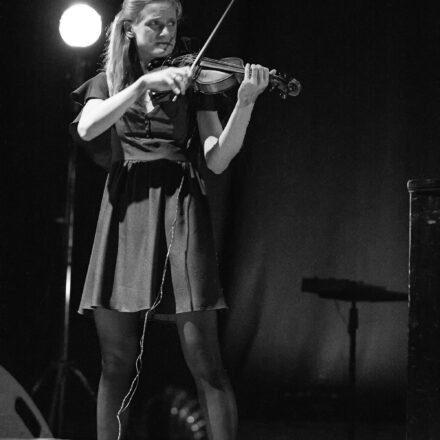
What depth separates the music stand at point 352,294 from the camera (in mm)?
3242

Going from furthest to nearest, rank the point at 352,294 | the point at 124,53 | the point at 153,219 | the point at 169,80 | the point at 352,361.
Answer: the point at 352,361
the point at 352,294
the point at 124,53
the point at 153,219
the point at 169,80

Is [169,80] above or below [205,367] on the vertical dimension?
above

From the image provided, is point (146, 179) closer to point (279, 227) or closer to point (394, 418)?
point (279, 227)

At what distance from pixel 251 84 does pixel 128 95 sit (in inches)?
11.9

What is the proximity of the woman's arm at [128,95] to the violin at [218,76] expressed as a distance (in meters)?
0.12

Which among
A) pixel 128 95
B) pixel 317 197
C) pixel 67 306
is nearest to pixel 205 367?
pixel 128 95

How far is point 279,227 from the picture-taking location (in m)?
3.60

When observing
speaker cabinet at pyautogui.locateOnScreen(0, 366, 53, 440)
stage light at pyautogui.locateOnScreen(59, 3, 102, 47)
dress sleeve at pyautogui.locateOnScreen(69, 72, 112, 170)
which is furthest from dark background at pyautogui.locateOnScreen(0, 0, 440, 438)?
dress sleeve at pyautogui.locateOnScreen(69, 72, 112, 170)

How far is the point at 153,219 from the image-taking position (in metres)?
2.01

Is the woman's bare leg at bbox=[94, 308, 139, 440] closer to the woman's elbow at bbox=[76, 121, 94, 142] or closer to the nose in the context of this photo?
the woman's elbow at bbox=[76, 121, 94, 142]

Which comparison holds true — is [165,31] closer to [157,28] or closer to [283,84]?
[157,28]

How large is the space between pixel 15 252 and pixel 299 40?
1.56 m

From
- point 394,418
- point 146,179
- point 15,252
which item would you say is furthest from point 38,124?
point 394,418

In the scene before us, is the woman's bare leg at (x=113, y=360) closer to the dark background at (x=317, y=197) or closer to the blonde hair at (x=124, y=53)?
the blonde hair at (x=124, y=53)
